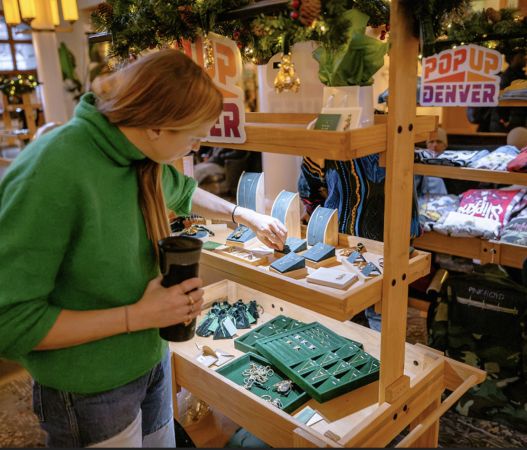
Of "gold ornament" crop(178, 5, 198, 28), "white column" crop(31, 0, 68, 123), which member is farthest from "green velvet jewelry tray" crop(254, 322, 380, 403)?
A: "white column" crop(31, 0, 68, 123)

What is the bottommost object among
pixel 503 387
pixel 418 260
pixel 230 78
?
pixel 503 387

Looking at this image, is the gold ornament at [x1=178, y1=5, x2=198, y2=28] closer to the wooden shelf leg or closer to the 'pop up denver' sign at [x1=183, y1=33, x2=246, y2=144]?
the 'pop up denver' sign at [x1=183, y1=33, x2=246, y2=144]

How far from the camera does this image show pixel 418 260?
152cm

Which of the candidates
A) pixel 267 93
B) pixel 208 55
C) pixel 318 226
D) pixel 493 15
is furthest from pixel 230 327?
pixel 493 15

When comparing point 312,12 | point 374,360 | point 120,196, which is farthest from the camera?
point 374,360

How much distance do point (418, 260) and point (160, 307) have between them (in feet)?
2.89

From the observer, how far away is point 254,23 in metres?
1.23

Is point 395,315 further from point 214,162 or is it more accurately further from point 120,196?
point 214,162

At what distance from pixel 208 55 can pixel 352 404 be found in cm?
125

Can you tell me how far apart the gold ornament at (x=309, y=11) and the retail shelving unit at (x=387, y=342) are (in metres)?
0.20

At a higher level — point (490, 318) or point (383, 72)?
point (383, 72)

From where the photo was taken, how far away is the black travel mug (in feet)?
3.45

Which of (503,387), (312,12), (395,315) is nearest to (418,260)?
(395,315)

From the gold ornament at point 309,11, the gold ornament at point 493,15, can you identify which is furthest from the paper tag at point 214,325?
the gold ornament at point 493,15
